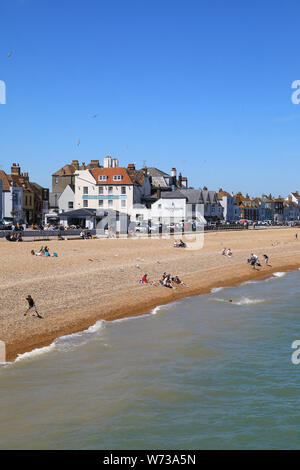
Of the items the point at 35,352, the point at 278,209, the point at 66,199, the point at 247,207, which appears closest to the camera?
the point at 35,352

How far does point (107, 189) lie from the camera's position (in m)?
67.9

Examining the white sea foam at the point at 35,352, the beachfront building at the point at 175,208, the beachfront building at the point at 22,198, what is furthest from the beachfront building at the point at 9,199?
the white sea foam at the point at 35,352

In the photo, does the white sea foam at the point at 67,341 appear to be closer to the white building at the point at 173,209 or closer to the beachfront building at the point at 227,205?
the white building at the point at 173,209

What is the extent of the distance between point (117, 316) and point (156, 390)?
26.8 ft

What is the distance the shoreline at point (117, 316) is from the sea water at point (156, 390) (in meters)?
0.38

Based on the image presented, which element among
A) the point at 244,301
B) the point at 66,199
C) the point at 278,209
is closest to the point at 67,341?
the point at 244,301

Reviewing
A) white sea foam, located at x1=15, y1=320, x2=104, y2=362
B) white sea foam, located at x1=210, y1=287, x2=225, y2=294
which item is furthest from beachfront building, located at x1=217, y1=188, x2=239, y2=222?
white sea foam, located at x1=15, y1=320, x2=104, y2=362

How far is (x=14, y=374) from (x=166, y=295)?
13.3m

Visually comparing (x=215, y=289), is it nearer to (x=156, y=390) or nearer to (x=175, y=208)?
(x=156, y=390)

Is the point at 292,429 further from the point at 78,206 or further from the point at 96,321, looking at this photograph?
the point at 78,206

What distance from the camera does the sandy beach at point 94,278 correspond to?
1872 centimetres

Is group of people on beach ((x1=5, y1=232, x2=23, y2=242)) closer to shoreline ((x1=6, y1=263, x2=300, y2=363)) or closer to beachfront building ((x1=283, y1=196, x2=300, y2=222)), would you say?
shoreline ((x1=6, y1=263, x2=300, y2=363))

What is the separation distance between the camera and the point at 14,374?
564 inches
